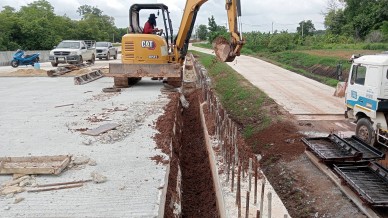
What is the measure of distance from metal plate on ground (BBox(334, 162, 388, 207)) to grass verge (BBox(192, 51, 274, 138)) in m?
4.48

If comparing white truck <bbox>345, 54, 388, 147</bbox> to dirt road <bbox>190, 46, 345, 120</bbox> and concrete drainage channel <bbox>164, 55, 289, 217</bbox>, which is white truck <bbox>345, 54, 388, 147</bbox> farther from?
concrete drainage channel <bbox>164, 55, 289, 217</bbox>

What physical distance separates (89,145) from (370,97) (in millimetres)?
6345

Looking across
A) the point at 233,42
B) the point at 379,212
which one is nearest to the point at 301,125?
the point at 233,42

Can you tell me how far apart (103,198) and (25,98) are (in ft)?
30.5

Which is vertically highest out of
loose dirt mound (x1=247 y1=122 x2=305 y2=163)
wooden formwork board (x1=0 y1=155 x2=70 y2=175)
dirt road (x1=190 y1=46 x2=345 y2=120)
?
wooden formwork board (x1=0 y1=155 x2=70 y2=175)

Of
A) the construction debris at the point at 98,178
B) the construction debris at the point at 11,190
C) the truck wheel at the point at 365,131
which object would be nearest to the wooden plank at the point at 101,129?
the construction debris at the point at 98,178

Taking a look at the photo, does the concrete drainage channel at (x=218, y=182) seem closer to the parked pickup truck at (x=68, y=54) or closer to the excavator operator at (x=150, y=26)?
the excavator operator at (x=150, y=26)

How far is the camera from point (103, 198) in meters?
5.29

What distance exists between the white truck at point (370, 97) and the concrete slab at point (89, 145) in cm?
500

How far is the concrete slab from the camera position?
5.09m

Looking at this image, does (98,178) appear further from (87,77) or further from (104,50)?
(104,50)

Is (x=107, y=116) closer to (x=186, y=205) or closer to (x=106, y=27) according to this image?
(x=186, y=205)

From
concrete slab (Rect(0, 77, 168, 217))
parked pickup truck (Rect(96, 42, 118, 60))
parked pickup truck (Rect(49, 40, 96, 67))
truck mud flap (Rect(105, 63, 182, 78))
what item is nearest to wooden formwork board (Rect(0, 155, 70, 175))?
concrete slab (Rect(0, 77, 168, 217))

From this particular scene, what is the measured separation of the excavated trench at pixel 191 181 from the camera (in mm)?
6375
